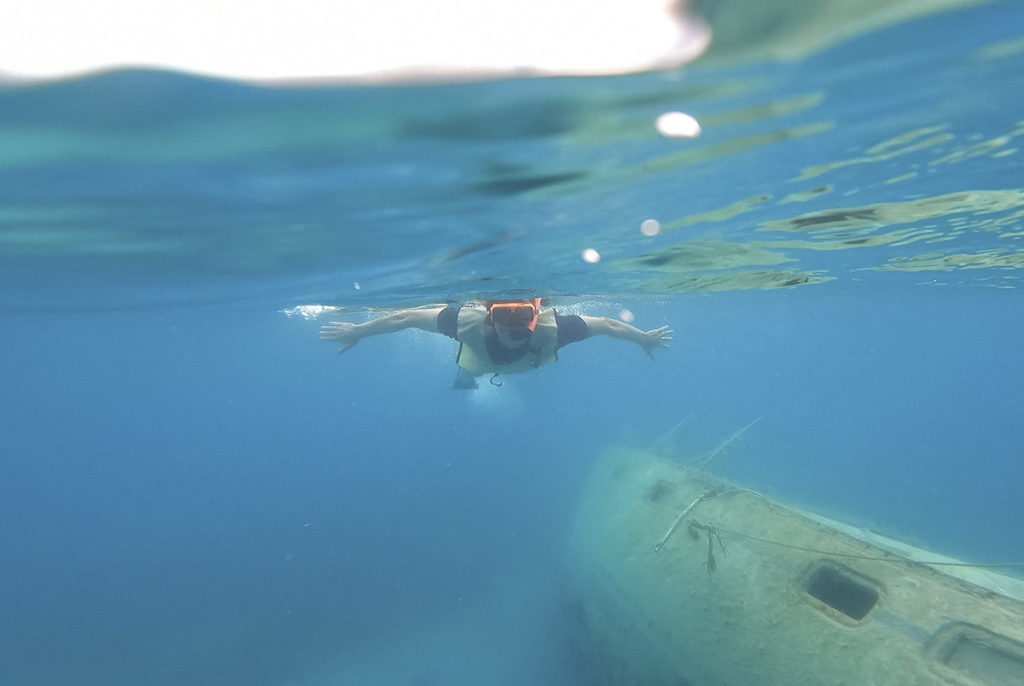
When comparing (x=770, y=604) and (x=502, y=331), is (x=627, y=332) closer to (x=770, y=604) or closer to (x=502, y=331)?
(x=502, y=331)

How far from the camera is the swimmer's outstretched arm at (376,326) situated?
9766 mm

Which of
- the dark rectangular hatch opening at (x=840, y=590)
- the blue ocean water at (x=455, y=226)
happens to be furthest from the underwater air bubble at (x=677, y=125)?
the dark rectangular hatch opening at (x=840, y=590)

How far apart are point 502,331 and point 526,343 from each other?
0.72 meters

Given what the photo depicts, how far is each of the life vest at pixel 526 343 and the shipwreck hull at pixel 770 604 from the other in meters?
4.22

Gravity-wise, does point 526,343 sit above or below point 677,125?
below

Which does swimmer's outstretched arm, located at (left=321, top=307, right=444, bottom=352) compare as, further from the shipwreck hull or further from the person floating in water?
the shipwreck hull

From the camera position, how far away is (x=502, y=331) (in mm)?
9570

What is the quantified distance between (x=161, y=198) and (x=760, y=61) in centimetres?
820

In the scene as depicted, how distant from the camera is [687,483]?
11.2 m

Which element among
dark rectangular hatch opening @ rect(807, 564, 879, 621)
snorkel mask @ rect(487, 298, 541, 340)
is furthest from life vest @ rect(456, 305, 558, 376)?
dark rectangular hatch opening @ rect(807, 564, 879, 621)

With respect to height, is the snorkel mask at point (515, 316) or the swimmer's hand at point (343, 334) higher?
the swimmer's hand at point (343, 334)

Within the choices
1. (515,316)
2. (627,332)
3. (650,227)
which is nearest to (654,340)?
(627,332)

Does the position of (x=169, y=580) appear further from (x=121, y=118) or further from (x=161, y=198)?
(x=121, y=118)

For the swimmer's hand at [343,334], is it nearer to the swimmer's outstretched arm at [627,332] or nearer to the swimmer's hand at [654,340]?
the swimmer's outstretched arm at [627,332]
